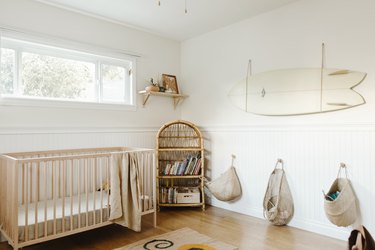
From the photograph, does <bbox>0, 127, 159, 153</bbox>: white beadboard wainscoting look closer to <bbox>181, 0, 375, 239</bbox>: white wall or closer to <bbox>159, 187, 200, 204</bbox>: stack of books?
<bbox>159, 187, 200, 204</bbox>: stack of books

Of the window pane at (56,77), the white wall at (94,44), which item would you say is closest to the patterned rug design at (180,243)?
the white wall at (94,44)

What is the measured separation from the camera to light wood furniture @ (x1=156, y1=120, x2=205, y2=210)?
137 inches

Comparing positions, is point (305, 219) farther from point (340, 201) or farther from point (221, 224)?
point (221, 224)

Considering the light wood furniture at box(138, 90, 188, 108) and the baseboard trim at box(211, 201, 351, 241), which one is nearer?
the baseboard trim at box(211, 201, 351, 241)

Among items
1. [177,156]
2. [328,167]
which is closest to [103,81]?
[177,156]

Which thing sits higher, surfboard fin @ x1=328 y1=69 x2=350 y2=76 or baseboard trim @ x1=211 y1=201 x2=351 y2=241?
surfboard fin @ x1=328 y1=69 x2=350 y2=76

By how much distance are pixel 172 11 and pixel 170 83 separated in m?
1.07

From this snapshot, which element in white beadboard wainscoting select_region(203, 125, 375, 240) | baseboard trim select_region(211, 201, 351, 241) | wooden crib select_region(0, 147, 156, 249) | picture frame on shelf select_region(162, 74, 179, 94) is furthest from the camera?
picture frame on shelf select_region(162, 74, 179, 94)

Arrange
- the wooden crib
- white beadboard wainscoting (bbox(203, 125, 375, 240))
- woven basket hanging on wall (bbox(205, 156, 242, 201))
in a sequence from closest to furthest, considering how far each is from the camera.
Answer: the wooden crib
white beadboard wainscoting (bbox(203, 125, 375, 240))
woven basket hanging on wall (bbox(205, 156, 242, 201))

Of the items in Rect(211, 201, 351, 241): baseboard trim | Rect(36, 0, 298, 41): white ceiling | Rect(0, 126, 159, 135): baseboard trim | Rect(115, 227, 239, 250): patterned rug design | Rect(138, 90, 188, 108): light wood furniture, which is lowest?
Rect(115, 227, 239, 250): patterned rug design

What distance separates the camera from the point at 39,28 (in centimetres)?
276

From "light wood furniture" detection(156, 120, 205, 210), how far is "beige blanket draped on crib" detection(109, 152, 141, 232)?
0.84 metres

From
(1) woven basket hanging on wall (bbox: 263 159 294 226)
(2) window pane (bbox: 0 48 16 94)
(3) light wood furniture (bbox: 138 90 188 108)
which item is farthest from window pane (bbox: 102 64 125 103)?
(1) woven basket hanging on wall (bbox: 263 159 294 226)

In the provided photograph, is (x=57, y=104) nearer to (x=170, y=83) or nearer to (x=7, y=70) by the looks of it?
(x=7, y=70)
